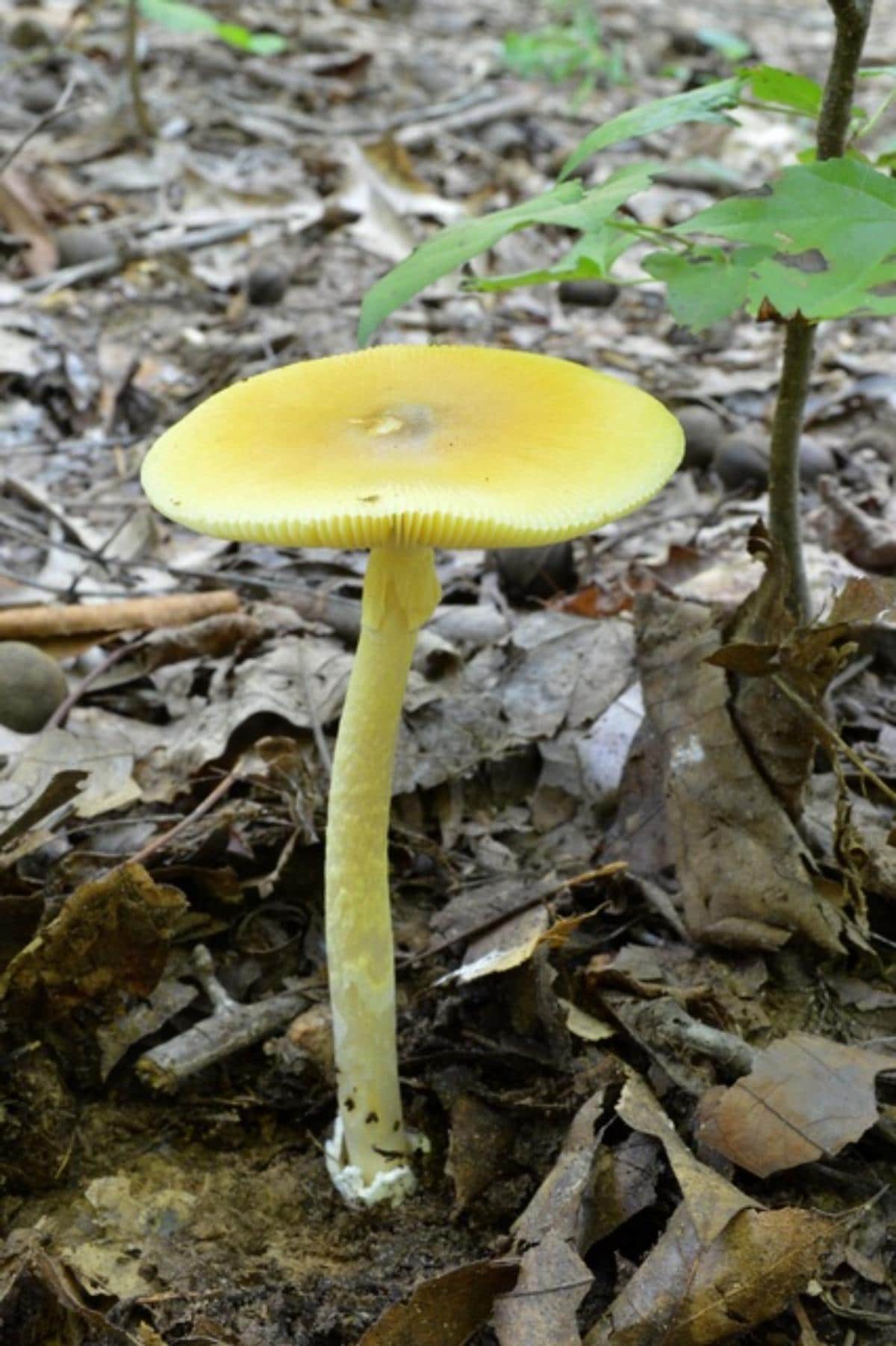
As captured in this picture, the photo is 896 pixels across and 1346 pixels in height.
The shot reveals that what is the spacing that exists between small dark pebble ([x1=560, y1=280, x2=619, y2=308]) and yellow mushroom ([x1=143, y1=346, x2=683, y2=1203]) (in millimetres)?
5172

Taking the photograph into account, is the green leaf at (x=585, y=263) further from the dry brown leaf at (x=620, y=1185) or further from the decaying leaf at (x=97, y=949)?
the dry brown leaf at (x=620, y=1185)

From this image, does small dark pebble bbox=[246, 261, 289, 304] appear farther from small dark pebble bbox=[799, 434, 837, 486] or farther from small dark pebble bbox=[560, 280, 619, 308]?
small dark pebble bbox=[799, 434, 837, 486]

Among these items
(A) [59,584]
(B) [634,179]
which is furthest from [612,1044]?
(A) [59,584]

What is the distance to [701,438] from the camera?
18.0 ft

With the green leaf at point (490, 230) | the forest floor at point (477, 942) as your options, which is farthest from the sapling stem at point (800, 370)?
the green leaf at point (490, 230)

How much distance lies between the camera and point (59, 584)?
4430mm

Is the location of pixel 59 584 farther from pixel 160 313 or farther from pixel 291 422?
pixel 160 313

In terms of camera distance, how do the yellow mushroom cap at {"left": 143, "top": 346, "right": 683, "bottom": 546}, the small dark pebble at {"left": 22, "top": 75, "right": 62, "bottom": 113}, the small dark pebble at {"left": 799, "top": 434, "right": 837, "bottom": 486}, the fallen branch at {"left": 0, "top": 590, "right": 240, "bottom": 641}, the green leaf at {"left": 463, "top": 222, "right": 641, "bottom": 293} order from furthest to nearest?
the small dark pebble at {"left": 22, "top": 75, "right": 62, "bottom": 113}, the small dark pebble at {"left": 799, "top": 434, "right": 837, "bottom": 486}, the fallen branch at {"left": 0, "top": 590, "right": 240, "bottom": 641}, the green leaf at {"left": 463, "top": 222, "right": 641, "bottom": 293}, the yellow mushroom cap at {"left": 143, "top": 346, "right": 683, "bottom": 546}

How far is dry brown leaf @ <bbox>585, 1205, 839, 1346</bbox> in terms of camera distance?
2080mm

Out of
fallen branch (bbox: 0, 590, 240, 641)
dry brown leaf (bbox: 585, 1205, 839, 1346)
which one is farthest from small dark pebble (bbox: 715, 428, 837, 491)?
dry brown leaf (bbox: 585, 1205, 839, 1346)

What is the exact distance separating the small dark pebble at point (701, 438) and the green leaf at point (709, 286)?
10.5 ft

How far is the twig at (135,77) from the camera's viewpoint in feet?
26.1

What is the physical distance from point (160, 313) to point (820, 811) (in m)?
5.18

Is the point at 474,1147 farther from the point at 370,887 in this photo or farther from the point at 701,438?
the point at 701,438
